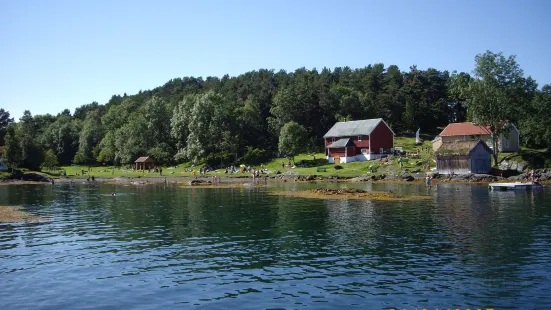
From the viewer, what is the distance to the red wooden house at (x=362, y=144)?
107m

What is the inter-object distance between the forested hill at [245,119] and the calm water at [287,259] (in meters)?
63.0

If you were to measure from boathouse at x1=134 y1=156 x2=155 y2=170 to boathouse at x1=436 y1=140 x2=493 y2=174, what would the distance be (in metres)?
78.9

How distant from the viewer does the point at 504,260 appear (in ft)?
75.3

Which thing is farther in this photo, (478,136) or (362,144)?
(362,144)

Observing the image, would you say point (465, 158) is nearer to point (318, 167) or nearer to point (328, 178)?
point (328, 178)

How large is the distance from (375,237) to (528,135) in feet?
261

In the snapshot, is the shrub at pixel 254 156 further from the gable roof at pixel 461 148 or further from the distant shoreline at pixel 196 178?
the gable roof at pixel 461 148

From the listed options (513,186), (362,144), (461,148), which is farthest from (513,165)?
(362,144)

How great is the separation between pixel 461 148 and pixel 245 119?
215 feet

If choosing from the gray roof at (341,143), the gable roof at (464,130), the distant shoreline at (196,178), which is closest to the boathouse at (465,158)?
the distant shoreline at (196,178)

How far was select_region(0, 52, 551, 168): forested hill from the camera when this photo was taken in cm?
11812

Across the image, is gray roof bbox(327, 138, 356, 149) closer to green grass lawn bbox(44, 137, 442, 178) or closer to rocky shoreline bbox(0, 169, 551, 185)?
green grass lawn bbox(44, 137, 442, 178)

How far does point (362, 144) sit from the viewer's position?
108 metres

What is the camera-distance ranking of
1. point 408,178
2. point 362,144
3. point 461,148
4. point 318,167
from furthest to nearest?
point 362,144
point 318,167
point 408,178
point 461,148
